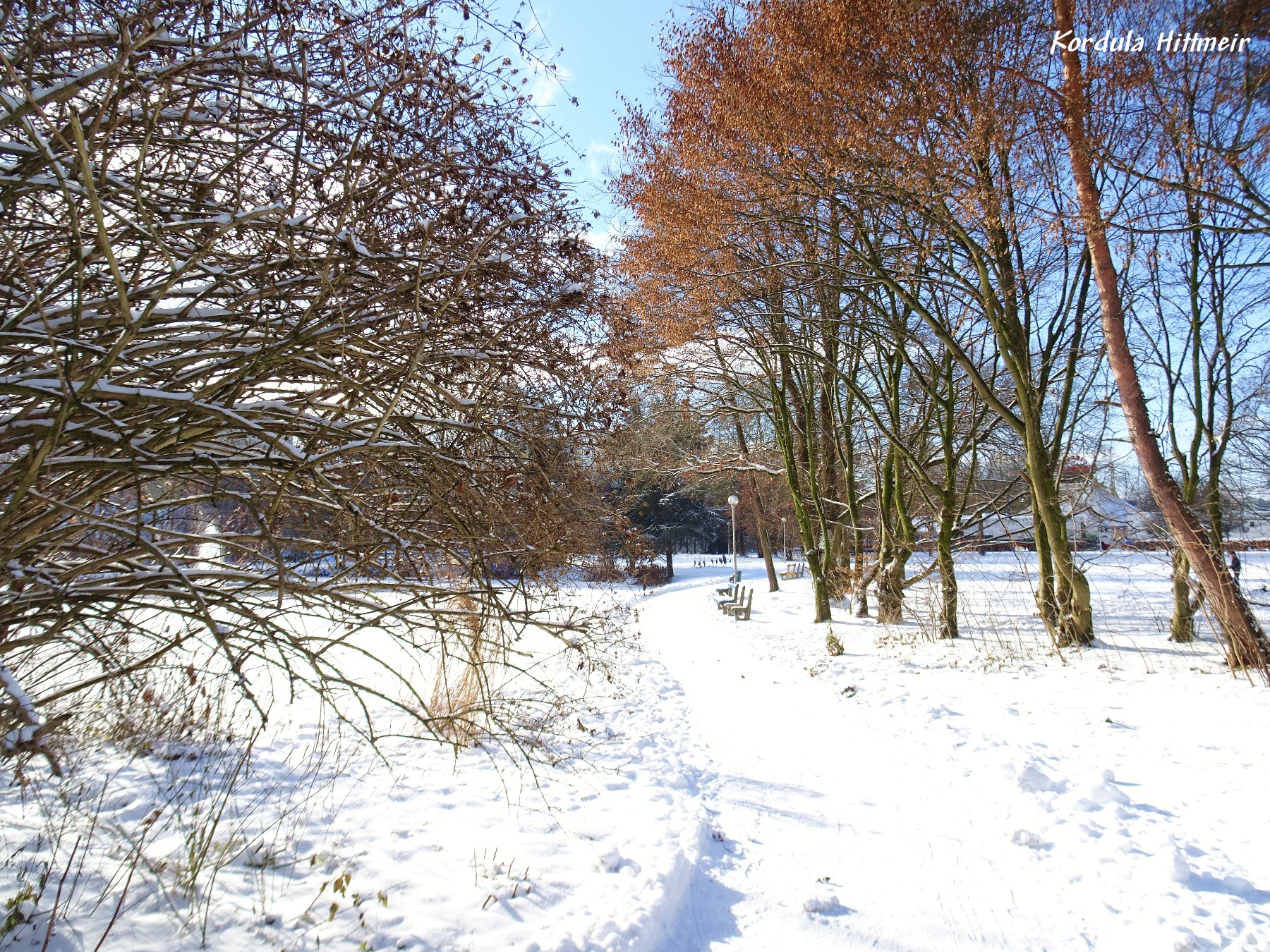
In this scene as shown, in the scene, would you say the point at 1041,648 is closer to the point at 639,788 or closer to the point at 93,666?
the point at 639,788

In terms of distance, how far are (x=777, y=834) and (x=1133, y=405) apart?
6.62 m

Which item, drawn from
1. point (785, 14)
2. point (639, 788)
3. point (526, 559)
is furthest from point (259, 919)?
point (785, 14)

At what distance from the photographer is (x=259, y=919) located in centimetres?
295

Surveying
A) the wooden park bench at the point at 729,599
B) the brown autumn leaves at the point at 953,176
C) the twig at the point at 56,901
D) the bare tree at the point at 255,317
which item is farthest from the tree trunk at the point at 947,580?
the twig at the point at 56,901

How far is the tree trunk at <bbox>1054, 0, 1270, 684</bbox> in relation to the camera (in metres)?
6.65

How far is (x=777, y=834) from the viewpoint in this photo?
4102 mm

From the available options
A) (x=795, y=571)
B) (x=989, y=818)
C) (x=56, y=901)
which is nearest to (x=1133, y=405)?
(x=989, y=818)

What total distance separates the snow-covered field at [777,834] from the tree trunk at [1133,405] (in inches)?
30.2

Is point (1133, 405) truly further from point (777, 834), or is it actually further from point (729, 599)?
point (729, 599)

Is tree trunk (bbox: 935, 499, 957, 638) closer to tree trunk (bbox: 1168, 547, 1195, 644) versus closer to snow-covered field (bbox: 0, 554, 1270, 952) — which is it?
tree trunk (bbox: 1168, 547, 1195, 644)

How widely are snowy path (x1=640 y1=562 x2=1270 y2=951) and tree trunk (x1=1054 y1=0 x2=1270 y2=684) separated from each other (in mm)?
805

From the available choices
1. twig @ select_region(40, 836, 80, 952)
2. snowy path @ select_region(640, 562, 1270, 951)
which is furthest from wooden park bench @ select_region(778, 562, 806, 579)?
twig @ select_region(40, 836, 80, 952)

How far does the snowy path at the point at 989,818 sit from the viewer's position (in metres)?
3.00

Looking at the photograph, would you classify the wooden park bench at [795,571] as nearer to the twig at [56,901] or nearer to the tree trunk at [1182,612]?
the tree trunk at [1182,612]
